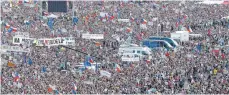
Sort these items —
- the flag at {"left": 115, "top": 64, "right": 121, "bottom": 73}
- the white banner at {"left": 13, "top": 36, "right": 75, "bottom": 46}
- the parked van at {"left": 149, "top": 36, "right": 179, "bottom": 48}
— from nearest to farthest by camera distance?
the flag at {"left": 115, "top": 64, "right": 121, "bottom": 73} → the white banner at {"left": 13, "top": 36, "right": 75, "bottom": 46} → the parked van at {"left": 149, "top": 36, "right": 179, "bottom": 48}

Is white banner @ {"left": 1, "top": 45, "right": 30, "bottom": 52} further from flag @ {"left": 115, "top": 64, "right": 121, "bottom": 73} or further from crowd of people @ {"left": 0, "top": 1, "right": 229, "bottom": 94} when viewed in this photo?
flag @ {"left": 115, "top": 64, "right": 121, "bottom": 73}

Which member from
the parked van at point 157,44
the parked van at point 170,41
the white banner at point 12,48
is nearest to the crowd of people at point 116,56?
the white banner at point 12,48

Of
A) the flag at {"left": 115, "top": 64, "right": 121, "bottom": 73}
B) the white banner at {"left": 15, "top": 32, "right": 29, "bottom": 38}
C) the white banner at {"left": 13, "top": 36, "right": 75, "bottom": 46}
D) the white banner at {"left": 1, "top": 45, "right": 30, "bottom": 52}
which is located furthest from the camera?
the white banner at {"left": 15, "top": 32, "right": 29, "bottom": 38}

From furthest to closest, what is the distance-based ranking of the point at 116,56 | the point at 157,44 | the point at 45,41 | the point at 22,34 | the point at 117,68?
the point at 22,34
the point at 157,44
the point at 45,41
the point at 116,56
the point at 117,68

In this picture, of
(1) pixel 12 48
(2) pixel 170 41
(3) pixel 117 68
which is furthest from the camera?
(2) pixel 170 41

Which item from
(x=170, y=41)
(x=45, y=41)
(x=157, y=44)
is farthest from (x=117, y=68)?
(x=170, y=41)

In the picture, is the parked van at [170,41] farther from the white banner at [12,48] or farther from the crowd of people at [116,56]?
the white banner at [12,48]

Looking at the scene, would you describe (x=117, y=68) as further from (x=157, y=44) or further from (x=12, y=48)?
(x=157, y=44)

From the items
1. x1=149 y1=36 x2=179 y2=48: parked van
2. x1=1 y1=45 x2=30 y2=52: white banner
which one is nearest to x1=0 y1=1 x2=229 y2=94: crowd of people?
x1=1 y1=45 x2=30 y2=52: white banner
